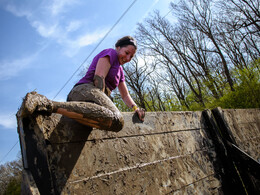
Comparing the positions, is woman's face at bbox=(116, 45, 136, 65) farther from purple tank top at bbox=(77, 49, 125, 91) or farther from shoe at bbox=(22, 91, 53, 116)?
shoe at bbox=(22, 91, 53, 116)

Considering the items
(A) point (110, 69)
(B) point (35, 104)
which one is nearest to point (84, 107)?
(B) point (35, 104)

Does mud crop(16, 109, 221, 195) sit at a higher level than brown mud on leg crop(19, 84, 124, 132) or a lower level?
lower

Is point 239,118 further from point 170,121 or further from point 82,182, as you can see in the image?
point 82,182

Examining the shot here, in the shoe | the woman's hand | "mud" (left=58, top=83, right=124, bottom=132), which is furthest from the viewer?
the woman's hand

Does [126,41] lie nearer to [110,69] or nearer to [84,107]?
[110,69]

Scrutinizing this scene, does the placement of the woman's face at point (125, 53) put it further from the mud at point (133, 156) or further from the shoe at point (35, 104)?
the shoe at point (35, 104)

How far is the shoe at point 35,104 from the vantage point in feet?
3.98

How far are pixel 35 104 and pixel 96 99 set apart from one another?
51cm

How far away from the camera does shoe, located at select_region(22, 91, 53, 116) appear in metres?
1.21

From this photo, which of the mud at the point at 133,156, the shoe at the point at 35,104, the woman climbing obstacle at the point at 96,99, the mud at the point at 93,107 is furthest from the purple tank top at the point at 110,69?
the shoe at the point at 35,104

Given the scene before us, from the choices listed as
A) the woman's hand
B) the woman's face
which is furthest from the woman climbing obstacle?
the woman's hand

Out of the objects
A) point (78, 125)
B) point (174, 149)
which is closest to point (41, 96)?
point (78, 125)

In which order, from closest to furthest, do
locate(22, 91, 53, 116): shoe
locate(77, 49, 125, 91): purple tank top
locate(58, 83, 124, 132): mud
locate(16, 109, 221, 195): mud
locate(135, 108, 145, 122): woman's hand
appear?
locate(22, 91, 53, 116): shoe < locate(58, 83, 124, 132): mud < locate(16, 109, 221, 195): mud < locate(77, 49, 125, 91): purple tank top < locate(135, 108, 145, 122): woman's hand

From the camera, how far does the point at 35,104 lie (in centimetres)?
124
